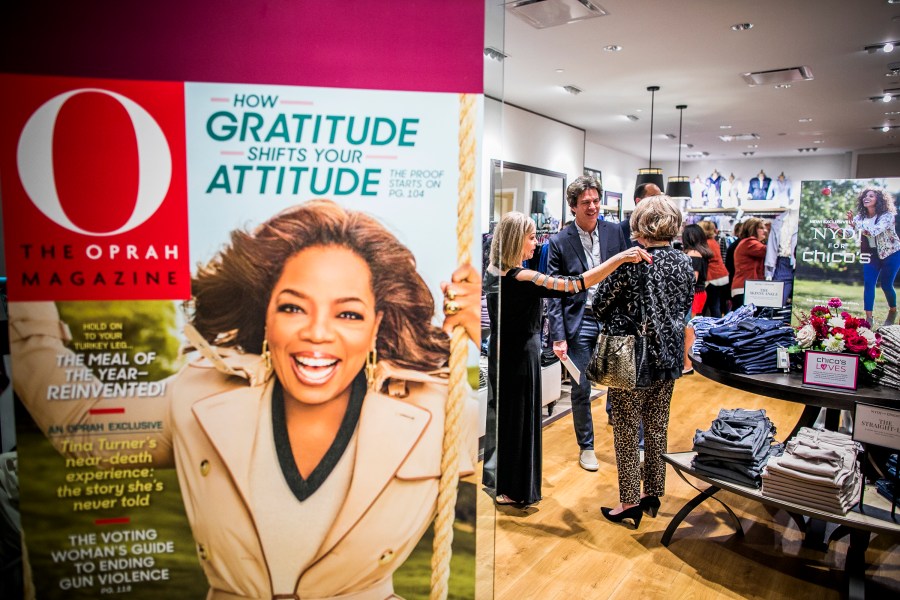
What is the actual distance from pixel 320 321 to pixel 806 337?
231cm

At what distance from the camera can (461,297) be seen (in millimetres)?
1393

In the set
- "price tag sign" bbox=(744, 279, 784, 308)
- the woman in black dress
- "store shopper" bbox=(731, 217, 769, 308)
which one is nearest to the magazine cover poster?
"price tag sign" bbox=(744, 279, 784, 308)

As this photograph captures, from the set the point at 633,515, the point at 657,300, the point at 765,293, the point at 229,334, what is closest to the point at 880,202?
the point at 765,293

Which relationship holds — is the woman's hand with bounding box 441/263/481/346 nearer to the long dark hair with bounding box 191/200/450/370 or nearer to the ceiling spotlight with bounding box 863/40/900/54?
the long dark hair with bounding box 191/200/450/370

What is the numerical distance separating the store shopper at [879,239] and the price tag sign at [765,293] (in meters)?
0.59

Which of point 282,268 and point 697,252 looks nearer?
point 282,268

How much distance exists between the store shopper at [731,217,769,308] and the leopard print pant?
13.5 feet

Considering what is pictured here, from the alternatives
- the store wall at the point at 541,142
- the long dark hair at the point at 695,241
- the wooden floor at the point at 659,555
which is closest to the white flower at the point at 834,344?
the wooden floor at the point at 659,555

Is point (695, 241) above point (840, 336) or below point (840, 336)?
above

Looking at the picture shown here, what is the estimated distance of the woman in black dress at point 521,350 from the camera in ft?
8.70

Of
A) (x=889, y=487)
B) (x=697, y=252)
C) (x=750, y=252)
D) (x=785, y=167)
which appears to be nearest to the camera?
(x=889, y=487)

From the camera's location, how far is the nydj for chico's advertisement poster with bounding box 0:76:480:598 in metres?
1.31

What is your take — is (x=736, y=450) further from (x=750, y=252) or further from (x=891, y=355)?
(x=750, y=252)

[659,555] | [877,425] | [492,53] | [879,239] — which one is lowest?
[659,555]
